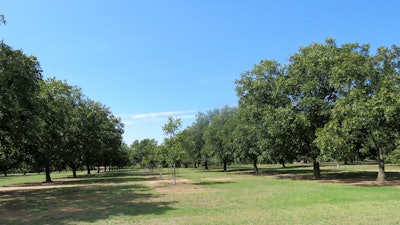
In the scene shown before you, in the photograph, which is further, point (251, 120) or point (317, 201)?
point (251, 120)

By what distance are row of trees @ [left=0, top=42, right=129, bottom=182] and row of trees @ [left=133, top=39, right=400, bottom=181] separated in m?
11.3

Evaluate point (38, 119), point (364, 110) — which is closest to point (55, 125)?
point (38, 119)

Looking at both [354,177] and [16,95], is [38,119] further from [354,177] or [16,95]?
[354,177]

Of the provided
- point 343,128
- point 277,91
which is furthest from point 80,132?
point 343,128

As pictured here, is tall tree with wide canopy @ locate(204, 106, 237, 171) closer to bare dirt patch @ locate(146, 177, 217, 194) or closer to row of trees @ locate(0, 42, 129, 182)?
row of trees @ locate(0, 42, 129, 182)

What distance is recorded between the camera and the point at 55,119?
27438 mm

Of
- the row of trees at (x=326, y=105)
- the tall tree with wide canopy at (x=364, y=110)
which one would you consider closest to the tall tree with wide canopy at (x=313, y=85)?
the row of trees at (x=326, y=105)

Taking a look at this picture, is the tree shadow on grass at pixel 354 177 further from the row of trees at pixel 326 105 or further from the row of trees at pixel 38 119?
the row of trees at pixel 38 119

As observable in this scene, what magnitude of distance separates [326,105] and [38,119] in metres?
21.3

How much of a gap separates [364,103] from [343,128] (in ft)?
6.86

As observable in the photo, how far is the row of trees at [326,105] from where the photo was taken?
22.5m

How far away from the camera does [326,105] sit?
90.3ft

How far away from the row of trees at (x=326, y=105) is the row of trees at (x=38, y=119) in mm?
11349

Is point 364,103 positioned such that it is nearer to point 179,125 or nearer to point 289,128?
point 289,128
